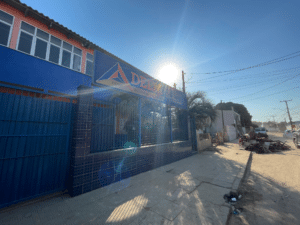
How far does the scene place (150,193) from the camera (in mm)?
3365

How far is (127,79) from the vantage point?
517cm

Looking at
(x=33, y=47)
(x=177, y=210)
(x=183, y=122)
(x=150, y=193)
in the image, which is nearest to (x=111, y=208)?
(x=150, y=193)

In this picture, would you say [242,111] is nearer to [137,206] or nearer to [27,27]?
[137,206]

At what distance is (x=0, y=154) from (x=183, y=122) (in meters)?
8.44

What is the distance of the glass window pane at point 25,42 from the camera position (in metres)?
7.07

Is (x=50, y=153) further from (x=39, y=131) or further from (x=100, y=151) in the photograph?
→ (x=100, y=151)

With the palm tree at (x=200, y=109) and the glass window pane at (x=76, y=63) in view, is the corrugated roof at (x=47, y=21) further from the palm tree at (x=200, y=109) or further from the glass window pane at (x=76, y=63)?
the palm tree at (x=200, y=109)

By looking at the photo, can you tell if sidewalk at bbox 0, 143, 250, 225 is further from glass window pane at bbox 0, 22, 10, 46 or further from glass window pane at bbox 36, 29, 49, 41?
glass window pane at bbox 36, 29, 49, 41

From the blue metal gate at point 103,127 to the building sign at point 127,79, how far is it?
34.3 inches

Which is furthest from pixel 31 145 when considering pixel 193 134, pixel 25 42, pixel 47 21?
pixel 193 134

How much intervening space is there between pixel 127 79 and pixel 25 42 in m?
7.31

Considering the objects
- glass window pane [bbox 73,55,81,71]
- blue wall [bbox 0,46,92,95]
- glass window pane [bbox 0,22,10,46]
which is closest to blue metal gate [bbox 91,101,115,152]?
blue wall [bbox 0,46,92,95]

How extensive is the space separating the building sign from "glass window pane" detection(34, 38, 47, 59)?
6.16 m

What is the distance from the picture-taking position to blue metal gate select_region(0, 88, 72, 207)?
275cm
